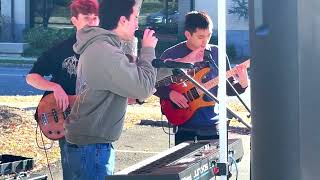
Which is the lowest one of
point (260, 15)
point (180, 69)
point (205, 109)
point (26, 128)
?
point (26, 128)

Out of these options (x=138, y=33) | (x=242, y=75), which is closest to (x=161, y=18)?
(x=242, y=75)

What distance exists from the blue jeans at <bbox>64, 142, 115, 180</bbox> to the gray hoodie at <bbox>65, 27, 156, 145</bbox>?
0.04 metres

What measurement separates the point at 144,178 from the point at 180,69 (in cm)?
73

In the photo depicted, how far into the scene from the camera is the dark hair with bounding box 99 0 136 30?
398cm

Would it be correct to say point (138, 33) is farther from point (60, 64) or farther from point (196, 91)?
point (196, 91)

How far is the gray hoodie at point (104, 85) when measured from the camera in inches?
146

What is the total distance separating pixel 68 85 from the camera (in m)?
5.53

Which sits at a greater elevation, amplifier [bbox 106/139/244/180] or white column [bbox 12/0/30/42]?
white column [bbox 12/0/30/42]

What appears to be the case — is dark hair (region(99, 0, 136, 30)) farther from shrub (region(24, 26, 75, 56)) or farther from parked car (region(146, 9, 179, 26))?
parked car (region(146, 9, 179, 26))

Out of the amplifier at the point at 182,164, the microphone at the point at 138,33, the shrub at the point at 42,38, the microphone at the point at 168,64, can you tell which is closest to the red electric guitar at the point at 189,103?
the amplifier at the point at 182,164

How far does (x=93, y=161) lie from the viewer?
401 cm

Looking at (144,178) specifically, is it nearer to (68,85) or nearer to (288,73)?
(288,73)

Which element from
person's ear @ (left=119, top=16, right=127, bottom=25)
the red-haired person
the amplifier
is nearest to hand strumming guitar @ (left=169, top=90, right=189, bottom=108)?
the red-haired person

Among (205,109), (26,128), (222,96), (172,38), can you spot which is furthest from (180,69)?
(172,38)
